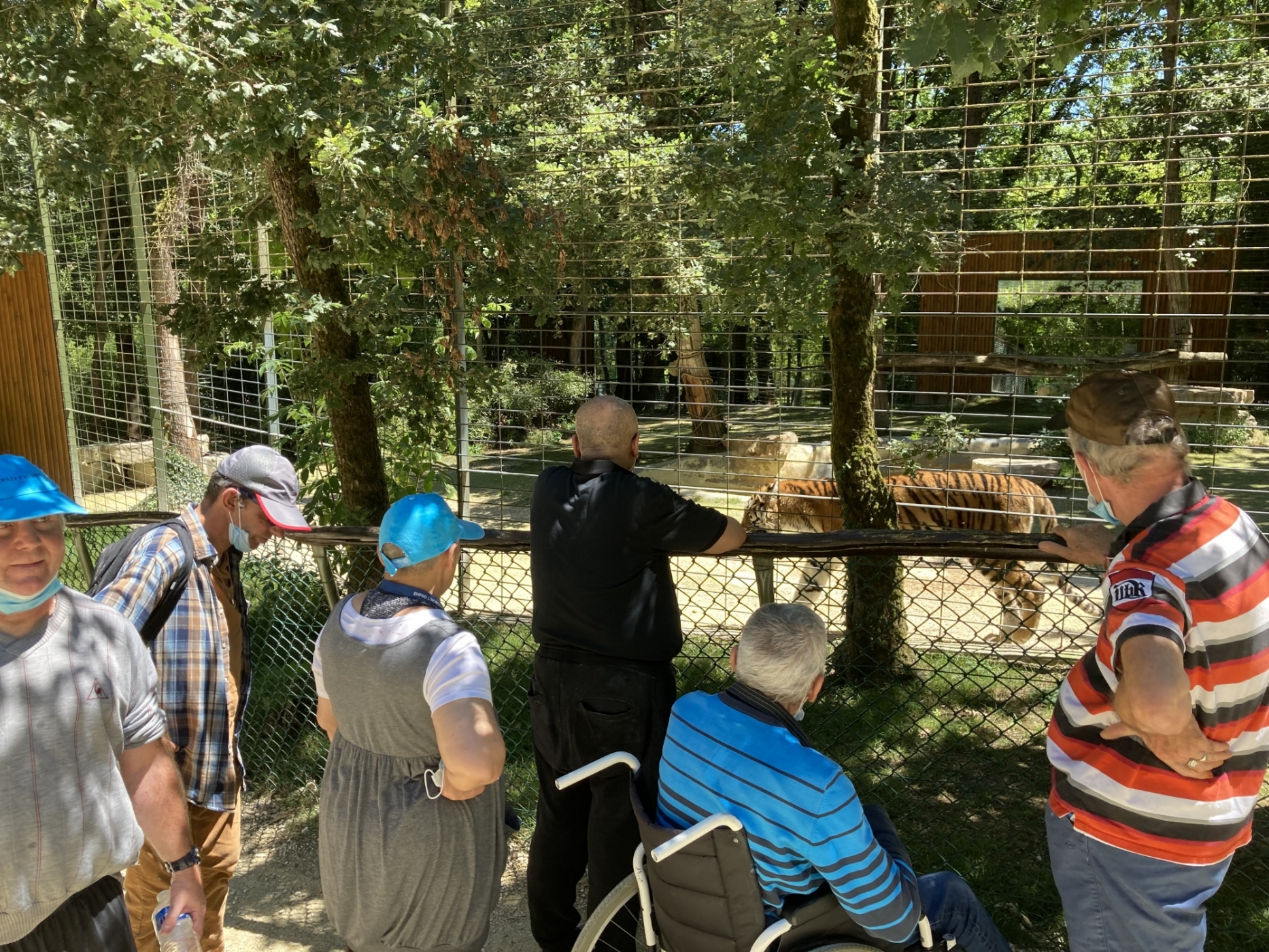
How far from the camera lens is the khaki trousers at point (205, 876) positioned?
2822 millimetres

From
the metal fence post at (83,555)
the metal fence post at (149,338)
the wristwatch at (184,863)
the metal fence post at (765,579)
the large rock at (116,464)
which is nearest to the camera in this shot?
the wristwatch at (184,863)

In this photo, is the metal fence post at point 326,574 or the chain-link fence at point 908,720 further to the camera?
the metal fence post at point 326,574

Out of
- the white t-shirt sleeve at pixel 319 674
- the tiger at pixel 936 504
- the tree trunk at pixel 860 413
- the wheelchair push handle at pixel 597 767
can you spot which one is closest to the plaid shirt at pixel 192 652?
the white t-shirt sleeve at pixel 319 674

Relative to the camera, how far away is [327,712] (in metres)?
2.42

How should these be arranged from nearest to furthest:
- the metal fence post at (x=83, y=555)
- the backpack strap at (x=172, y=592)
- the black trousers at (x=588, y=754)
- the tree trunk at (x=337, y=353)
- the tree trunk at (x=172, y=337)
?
the backpack strap at (x=172, y=592), the black trousers at (x=588, y=754), the tree trunk at (x=337, y=353), the metal fence post at (x=83, y=555), the tree trunk at (x=172, y=337)

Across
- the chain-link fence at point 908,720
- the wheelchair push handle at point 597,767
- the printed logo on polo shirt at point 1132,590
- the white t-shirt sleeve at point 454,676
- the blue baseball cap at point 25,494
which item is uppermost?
the blue baseball cap at point 25,494

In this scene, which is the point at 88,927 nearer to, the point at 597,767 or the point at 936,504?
the point at 597,767

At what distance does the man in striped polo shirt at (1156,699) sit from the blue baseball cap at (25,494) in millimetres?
2080

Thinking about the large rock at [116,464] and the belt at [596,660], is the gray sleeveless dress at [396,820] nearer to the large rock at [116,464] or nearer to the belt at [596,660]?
the belt at [596,660]

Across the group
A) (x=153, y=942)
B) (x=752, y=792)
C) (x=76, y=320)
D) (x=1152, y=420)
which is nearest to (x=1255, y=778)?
(x=1152, y=420)

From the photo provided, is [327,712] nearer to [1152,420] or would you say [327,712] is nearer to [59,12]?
[1152,420]

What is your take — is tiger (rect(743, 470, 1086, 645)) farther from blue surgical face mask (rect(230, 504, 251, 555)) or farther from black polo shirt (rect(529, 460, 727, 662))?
blue surgical face mask (rect(230, 504, 251, 555))

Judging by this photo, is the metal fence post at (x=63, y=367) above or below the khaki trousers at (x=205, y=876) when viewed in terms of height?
above

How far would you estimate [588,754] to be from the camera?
9.42 ft
